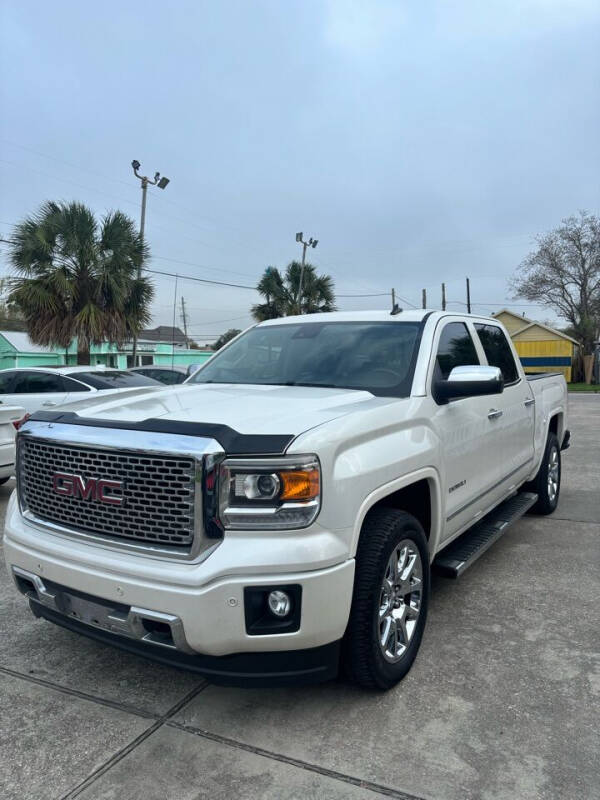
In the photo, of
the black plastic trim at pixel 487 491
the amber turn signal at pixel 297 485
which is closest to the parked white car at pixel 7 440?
the black plastic trim at pixel 487 491

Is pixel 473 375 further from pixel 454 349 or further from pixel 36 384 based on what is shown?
pixel 36 384

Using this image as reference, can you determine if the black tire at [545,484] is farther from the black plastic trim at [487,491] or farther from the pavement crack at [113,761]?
the pavement crack at [113,761]

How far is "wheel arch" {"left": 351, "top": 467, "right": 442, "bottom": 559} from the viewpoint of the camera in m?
3.02

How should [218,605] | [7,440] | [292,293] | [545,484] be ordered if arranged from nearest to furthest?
1. [218,605]
2. [545,484]
3. [7,440]
4. [292,293]

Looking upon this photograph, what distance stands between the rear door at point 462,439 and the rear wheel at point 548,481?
1713 mm

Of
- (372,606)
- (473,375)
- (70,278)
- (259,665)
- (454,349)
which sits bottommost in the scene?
(259,665)

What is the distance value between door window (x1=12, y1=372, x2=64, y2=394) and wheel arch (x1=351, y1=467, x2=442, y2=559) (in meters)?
6.90

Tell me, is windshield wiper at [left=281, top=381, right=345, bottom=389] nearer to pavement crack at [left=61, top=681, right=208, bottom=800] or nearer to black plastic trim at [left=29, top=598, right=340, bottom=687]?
black plastic trim at [left=29, top=598, right=340, bottom=687]

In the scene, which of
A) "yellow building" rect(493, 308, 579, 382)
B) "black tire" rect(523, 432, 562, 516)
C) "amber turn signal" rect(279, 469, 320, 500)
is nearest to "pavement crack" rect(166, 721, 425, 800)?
"amber turn signal" rect(279, 469, 320, 500)

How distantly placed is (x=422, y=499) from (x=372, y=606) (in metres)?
0.87

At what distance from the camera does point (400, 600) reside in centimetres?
303

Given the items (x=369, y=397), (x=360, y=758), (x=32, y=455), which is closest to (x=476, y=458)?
(x=369, y=397)

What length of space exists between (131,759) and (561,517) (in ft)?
16.0

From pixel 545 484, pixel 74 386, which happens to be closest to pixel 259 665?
pixel 545 484
